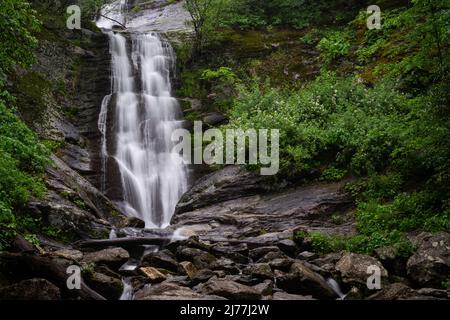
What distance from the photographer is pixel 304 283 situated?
8047 mm

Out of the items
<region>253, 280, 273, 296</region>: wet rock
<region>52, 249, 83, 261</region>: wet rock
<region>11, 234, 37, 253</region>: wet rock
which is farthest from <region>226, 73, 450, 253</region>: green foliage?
<region>11, 234, 37, 253</region>: wet rock

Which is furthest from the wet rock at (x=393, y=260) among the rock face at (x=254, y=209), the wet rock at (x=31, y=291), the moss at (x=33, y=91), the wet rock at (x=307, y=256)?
the moss at (x=33, y=91)

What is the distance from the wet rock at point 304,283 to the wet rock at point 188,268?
167cm

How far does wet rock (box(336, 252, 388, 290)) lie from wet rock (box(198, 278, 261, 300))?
5.90 ft

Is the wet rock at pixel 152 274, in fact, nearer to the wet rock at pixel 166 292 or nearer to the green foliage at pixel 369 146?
the wet rock at pixel 166 292

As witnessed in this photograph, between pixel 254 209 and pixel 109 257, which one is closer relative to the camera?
pixel 109 257

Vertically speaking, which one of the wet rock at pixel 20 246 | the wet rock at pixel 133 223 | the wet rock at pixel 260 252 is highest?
the wet rock at pixel 20 246

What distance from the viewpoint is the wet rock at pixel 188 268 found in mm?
8803

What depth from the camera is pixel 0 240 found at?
7348 mm

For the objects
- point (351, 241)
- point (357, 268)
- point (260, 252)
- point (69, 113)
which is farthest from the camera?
point (69, 113)

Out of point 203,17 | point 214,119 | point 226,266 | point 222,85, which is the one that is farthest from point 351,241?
point 203,17

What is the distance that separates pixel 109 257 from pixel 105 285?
3.95ft

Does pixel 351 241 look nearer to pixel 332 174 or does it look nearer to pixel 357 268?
pixel 357 268
